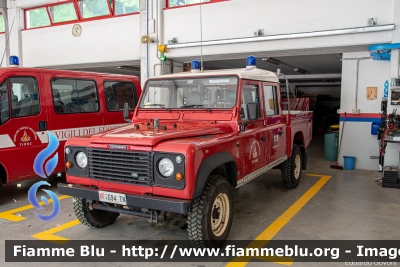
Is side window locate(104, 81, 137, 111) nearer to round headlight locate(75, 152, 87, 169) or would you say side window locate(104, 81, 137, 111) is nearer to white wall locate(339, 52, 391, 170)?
round headlight locate(75, 152, 87, 169)

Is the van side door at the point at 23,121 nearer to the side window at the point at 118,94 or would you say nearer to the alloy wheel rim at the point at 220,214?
the side window at the point at 118,94

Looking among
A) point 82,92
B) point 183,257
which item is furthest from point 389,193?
point 82,92

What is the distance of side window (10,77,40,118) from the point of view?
4941 millimetres

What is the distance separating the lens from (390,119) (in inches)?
257

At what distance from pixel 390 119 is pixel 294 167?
2.37 meters

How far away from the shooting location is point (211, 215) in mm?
3307

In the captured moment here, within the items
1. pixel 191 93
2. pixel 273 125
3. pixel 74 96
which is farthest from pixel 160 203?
pixel 74 96

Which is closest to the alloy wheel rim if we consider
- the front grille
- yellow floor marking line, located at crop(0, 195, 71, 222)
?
the front grille

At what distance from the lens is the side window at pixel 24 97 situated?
4941mm

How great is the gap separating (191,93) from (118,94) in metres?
2.85

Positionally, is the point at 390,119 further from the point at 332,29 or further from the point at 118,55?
the point at 118,55

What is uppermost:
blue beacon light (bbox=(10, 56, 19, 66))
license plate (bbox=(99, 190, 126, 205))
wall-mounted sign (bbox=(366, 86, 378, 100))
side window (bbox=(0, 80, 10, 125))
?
blue beacon light (bbox=(10, 56, 19, 66))

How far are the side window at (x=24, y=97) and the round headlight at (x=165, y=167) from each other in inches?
122

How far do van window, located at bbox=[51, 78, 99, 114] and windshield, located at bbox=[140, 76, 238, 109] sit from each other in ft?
6.15
